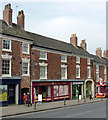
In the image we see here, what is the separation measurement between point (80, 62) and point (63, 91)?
749cm

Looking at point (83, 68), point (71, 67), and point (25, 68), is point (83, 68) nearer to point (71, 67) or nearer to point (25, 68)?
point (71, 67)

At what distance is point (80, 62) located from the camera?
115 ft

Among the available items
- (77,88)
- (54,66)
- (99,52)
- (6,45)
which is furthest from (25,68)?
(99,52)

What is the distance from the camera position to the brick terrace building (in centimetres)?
2178

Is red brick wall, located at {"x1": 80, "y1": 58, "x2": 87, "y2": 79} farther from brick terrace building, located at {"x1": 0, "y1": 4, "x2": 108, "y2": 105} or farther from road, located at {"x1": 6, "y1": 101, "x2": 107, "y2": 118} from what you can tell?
road, located at {"x1": 6, "y1": 101, "x2": 107, "y2": 118}

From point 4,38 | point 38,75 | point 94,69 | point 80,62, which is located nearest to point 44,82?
point 38,75

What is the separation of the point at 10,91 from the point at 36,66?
5.00 metres

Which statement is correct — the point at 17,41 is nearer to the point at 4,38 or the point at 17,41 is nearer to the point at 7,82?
the point at 4,38

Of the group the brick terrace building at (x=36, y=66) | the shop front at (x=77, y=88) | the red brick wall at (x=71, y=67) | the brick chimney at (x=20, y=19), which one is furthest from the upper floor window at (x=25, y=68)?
the shop front at (x=77, y=88)

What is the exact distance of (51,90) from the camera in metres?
27.9

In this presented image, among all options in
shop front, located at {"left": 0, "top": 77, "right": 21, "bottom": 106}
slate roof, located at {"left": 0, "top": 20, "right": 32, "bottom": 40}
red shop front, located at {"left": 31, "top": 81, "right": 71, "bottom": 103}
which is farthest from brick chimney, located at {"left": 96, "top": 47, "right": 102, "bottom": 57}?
shop front, located at {"left": 0, "top": 77, "right": 21, "bottom": 106}

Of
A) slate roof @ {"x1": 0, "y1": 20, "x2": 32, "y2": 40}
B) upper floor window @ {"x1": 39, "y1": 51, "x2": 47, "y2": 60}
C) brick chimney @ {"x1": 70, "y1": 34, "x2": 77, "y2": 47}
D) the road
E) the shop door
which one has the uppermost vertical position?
brick chimney @ {"x1": 70, "y1": 34, "x2": 77, "y2": 47}

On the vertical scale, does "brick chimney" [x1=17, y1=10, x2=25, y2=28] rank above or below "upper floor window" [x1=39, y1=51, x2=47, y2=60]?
above

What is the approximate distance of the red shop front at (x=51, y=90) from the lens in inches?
998
